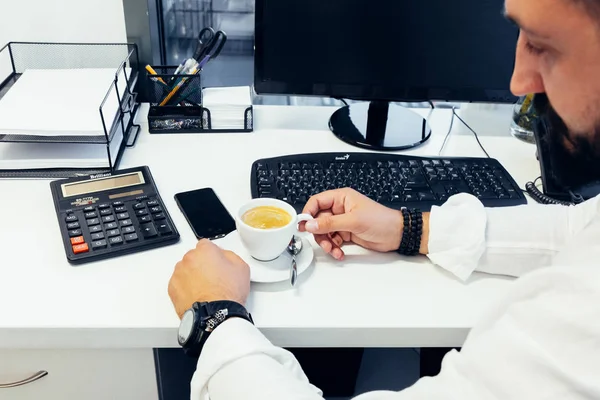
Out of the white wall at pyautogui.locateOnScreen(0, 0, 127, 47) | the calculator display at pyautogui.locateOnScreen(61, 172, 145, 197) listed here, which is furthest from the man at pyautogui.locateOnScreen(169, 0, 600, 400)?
the white wall at pyautogui.locateOnScreen(0, 0, 127, 47)

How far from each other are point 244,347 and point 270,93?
59 centimetres

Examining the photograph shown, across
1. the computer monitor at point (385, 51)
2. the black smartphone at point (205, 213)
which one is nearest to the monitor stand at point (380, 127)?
the computer monitor at point (385, 51)

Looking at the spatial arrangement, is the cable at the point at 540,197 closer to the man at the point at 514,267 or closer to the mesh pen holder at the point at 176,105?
the man at the point at 514,267

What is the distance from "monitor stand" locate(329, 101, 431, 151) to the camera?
1.13m

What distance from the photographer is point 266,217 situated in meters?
0.80

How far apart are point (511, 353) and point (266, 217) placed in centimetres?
39

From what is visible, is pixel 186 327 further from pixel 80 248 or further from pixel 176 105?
pixel 176 105

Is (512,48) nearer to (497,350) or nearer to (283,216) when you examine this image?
(283,216)

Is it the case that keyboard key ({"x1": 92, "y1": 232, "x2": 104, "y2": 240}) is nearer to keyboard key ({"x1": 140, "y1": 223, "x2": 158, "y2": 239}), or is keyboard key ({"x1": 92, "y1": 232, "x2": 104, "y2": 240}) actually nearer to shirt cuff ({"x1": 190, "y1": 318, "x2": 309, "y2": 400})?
keyboard key ({"x1": 140, "y1": 223, "x2": 158, "y2": 239})

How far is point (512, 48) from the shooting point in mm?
1062

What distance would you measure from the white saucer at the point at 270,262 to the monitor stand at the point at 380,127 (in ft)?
1.23

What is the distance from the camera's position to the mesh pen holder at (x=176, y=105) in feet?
3.67

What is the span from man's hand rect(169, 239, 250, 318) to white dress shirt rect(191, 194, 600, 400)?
2.3 inches

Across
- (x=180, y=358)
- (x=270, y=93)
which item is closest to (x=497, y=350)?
(x=180, y=358)
